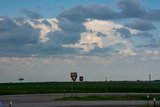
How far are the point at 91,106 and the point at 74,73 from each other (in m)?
6.70

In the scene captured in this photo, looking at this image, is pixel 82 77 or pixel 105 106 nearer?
pixel 105 106

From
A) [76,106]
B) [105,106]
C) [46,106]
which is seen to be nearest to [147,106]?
[105,106]

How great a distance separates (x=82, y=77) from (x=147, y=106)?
15760 mm

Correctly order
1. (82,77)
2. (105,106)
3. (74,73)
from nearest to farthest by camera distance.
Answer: (105,106) < (74,73) < (82,77)

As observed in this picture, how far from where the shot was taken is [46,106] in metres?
43.4

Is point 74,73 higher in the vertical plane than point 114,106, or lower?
higher

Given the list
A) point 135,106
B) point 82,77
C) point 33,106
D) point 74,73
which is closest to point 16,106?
point 33,106

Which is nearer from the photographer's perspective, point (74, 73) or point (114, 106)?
point (114, 106)

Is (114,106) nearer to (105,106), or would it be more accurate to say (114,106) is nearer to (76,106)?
(105,106)

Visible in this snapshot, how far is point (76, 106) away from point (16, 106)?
5.96 meters

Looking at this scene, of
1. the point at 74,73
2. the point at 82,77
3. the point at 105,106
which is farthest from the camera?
the point at 82,77

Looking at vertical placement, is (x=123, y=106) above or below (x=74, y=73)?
below

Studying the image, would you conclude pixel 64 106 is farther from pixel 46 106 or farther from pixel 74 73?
pixel 74 73

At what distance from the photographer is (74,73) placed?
158ft
